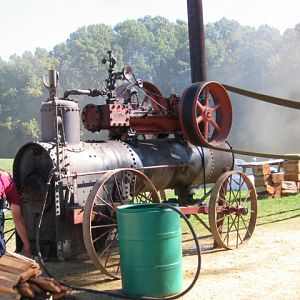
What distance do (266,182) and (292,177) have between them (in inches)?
47.9

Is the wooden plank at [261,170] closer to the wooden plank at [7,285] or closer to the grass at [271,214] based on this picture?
the grass at [271,214]

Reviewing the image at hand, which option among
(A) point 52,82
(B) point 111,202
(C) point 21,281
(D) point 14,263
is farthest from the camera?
(B) point 111,202

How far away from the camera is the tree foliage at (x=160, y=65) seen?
2021 inches

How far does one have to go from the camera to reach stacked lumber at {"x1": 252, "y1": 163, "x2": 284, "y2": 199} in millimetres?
13961

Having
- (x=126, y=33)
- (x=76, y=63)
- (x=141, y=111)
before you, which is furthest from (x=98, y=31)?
(x=141, y=111)

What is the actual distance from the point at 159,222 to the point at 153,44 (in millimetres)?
70288

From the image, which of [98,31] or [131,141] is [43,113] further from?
[98,31]

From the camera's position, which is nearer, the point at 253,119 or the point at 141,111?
the point at 141,111

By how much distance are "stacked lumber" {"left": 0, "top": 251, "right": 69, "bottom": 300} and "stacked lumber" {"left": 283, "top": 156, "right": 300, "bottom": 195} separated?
1082 cm

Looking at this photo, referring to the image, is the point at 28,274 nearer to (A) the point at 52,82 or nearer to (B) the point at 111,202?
(B) the point at 111,202

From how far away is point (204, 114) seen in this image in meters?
7.12

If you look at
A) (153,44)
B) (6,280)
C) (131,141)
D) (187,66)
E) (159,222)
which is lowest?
(6,280)

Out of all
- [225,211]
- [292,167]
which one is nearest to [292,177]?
[292,167]

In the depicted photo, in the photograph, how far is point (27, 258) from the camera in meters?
4.64
